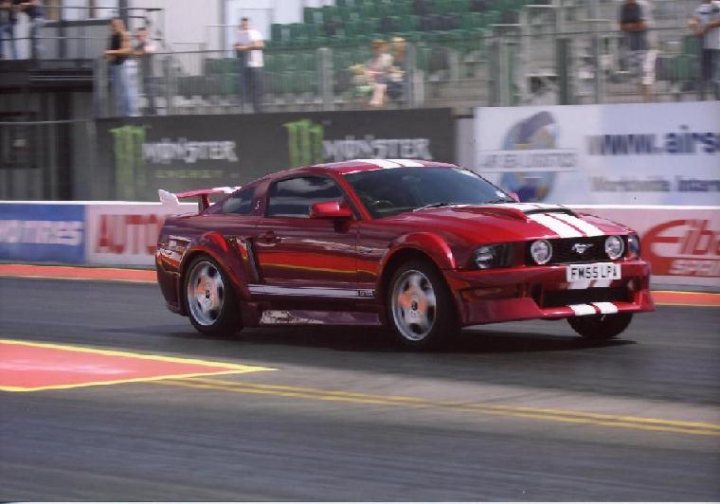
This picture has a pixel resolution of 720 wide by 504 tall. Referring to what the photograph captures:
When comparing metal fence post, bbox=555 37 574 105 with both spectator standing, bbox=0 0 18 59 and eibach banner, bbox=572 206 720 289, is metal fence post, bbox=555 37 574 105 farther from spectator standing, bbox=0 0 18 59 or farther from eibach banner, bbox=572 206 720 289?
spectator standing, bbox=0 0 18 59

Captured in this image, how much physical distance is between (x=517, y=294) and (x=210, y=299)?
10.5 feet

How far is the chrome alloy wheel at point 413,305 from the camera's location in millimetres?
11062

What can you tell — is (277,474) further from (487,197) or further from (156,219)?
(156,219)

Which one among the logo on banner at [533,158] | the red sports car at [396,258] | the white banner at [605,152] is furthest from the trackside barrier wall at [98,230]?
the red sports car at [396,258]

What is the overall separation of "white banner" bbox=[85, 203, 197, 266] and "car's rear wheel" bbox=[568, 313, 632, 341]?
405 inches

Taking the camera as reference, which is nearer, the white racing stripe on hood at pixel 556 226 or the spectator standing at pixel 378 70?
the white racing stripe on hood at pixel 556 226

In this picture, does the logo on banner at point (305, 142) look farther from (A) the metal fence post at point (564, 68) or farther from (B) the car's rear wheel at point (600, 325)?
(B) the car's rear wheel at point (600, 325)

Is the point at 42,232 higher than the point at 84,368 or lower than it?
higher

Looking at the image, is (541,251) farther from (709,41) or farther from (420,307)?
(709,41)

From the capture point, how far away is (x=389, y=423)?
8.29 meters

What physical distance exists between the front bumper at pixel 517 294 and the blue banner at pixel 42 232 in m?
12.8

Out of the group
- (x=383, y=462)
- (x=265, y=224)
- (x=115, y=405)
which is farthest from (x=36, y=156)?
(x=383, y=462)

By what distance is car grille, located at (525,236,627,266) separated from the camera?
10812 millimetres

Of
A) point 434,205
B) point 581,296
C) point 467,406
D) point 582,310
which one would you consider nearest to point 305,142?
point 434,205
